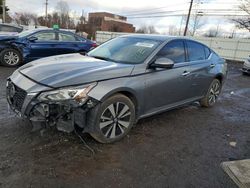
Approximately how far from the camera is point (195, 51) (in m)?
5.18

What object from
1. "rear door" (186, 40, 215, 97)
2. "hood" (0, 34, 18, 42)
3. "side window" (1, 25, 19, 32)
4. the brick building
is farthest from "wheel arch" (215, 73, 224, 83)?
the brick building

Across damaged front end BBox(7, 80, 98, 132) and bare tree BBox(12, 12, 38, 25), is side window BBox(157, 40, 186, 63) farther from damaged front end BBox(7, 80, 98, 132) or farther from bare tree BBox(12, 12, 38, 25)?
bare tree BBox(12, 12, 38, 25)

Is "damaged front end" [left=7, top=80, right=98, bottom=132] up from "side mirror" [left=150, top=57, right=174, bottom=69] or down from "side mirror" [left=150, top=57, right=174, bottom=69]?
down

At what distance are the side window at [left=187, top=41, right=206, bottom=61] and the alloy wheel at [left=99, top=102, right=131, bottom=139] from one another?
2.03 meters

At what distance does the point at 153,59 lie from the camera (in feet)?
13.1

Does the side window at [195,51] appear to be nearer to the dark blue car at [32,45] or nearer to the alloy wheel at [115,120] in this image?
the alloy wheel at [115,120]

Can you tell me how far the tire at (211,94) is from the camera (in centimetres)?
576

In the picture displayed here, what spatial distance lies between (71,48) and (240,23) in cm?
3136

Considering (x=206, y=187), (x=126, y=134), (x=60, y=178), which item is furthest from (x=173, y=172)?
(x=60, y=178)

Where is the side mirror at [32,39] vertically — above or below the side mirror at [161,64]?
below

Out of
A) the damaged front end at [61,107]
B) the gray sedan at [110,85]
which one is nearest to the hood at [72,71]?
Result: the gray sedan at [110,85]

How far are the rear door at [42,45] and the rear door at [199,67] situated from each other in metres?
6.09

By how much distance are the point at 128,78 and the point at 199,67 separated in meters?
2.08

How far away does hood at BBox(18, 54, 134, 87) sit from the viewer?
3.18 m
